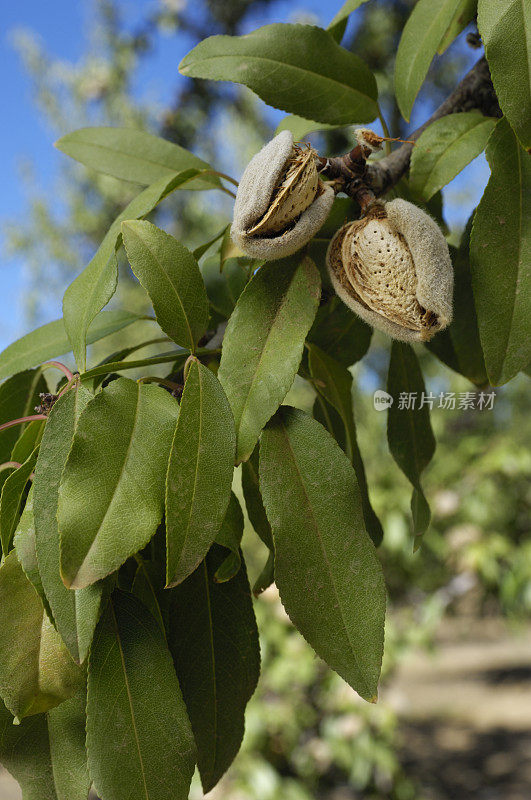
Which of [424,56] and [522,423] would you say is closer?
[424,56]

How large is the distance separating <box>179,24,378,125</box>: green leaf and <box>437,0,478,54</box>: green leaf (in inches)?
4.0

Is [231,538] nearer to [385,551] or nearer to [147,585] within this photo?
[147,585]

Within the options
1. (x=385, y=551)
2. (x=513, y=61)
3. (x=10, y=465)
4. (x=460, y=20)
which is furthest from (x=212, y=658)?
(x=385, y=551)

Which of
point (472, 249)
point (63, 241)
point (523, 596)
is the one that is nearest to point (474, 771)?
point (523, 596)

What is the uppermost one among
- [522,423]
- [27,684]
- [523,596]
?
[27,684]

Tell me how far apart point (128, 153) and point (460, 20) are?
1.00ft

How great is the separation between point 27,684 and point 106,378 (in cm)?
19

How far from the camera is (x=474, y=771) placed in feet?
10.7

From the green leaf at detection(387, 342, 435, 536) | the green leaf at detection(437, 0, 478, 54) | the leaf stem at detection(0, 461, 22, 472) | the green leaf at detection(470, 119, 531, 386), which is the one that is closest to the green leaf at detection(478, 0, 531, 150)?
the green leaf at detection(470, 119, 531, 386)

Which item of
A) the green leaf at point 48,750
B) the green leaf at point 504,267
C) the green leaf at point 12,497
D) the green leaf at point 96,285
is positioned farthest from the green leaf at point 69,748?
the green leaf at point 504,267

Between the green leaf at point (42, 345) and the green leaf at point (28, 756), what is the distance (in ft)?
0.79

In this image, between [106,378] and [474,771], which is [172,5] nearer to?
[106,378]

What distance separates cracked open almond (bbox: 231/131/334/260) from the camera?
40cm

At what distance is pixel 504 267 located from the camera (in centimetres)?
44
